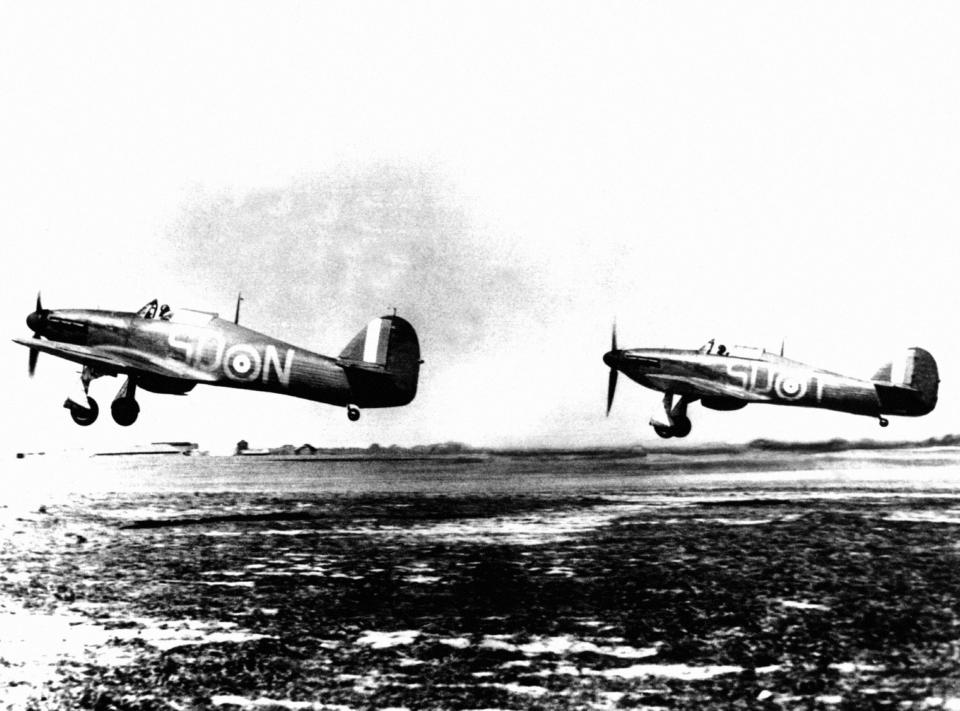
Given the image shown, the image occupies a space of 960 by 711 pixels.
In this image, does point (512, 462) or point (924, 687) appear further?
point (512, 462)

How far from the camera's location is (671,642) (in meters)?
6.09

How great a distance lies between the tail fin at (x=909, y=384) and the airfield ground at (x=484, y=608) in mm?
13238

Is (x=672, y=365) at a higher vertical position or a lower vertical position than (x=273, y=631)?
higher

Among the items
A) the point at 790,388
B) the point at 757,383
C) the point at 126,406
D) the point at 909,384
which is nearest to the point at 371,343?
the point at 126,406

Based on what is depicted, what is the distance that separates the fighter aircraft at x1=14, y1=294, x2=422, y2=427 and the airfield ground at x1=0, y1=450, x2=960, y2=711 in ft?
25.7

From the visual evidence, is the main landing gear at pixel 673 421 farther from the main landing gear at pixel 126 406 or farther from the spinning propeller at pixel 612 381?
the main landing gear at pixel 126 406

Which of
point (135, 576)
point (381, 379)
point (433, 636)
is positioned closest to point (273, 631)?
point (433, 636)

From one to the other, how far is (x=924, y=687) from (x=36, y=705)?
4.79 metres

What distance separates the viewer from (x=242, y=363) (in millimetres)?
22266

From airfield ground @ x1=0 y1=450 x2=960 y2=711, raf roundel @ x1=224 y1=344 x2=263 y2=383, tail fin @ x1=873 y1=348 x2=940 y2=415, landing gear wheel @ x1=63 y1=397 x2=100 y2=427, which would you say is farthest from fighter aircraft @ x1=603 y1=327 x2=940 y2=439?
landing gear wheel @ x1=63 y1=397 x2=100 y2=427

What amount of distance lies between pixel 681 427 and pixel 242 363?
1286 cm

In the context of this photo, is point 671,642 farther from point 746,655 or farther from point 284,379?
point 284,379

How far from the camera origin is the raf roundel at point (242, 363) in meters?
22.3

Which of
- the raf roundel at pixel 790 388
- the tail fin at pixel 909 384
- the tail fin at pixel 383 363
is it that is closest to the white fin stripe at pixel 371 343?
the tail fin at pixel 383 363
